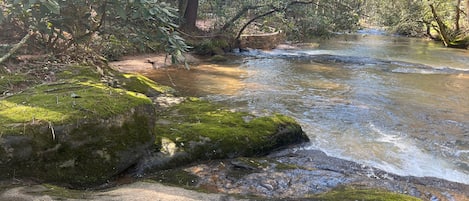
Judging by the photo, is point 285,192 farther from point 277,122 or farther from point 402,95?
point 402,95

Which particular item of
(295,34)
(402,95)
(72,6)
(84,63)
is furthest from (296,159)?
(295,34)

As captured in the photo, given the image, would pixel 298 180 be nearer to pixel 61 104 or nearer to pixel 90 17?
pixel 61 104

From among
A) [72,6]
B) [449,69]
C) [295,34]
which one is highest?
[72,6]

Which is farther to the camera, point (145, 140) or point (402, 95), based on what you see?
point (402, 95)

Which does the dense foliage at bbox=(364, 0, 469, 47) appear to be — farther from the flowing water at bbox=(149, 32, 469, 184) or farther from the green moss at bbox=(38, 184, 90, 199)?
the green moss at bbox=(38, 184, 90, 199)

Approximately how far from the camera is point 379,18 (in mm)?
36938

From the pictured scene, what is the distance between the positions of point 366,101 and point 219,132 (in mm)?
5933

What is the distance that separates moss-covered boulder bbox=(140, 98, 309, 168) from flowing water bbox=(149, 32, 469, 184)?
24.6 inches

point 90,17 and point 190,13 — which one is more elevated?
point 90,17

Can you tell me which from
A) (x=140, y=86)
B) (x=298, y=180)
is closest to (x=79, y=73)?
(x=140, y=86)

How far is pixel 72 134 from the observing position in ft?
12.7

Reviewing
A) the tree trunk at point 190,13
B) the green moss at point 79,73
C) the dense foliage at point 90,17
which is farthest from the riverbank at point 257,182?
the tree trunk at point 190,13

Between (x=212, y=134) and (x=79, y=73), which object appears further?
(x=79, y=73)

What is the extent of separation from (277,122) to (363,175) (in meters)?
1.58
